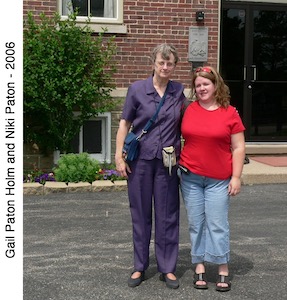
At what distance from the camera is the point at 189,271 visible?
413 centimetres

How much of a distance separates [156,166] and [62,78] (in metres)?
4.24

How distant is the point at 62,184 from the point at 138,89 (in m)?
3.74

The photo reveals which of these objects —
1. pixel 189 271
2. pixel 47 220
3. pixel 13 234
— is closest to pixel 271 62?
pixel 47 220

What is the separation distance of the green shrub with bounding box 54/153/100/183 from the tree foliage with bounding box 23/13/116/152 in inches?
23.8

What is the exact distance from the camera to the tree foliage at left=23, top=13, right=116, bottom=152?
24.8ft

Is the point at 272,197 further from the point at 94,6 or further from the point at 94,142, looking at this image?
the point at 94,6

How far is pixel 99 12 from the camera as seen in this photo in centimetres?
855

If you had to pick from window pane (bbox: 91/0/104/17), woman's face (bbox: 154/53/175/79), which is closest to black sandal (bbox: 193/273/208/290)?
woman's face (bbox: 154/53/175/79)

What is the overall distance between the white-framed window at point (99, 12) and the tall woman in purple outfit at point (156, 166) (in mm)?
4801

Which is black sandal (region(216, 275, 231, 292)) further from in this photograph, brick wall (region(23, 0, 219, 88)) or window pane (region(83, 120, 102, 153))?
brick wall (region(23, 0, 219, 88))

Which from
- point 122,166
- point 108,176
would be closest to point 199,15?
point 108,176

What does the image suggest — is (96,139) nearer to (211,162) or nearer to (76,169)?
(76,169)

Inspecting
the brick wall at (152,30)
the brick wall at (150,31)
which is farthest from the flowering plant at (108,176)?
the brick wall at (152,30)

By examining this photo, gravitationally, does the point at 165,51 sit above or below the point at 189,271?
above
